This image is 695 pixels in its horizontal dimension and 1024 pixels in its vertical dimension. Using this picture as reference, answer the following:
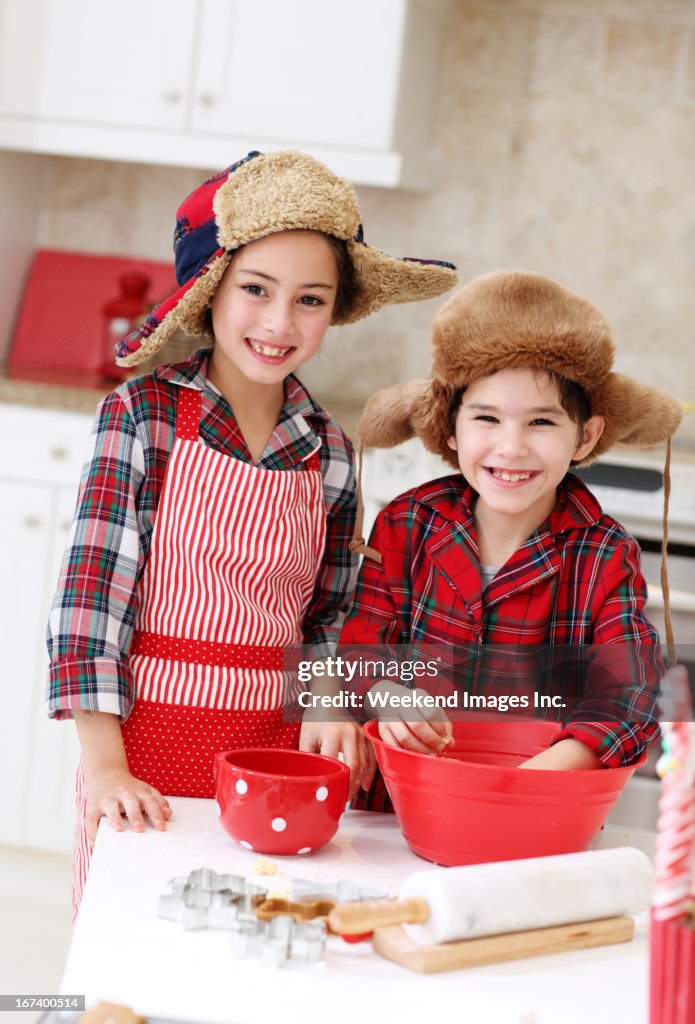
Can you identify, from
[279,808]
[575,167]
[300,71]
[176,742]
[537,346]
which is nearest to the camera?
[279,808]

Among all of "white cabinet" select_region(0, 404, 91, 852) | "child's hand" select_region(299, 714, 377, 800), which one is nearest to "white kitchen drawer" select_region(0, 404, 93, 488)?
"white cabinet" select_region(0, 404, 91, 852)

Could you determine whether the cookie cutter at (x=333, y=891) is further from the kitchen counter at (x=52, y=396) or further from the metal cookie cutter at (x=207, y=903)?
the kitchen counter at (x=52, y=396)

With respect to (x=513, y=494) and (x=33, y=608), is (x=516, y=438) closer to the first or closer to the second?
(x=513, y=494)

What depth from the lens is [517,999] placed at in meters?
0.69

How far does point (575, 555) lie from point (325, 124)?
161 cm

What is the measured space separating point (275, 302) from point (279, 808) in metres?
0.55

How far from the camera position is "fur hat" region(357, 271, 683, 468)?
1092 mm

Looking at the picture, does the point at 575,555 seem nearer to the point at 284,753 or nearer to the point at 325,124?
the point at 284,753

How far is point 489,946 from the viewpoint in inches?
28.5

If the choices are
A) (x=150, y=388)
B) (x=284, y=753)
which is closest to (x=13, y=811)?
(x=150, y=388)

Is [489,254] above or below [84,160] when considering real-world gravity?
below

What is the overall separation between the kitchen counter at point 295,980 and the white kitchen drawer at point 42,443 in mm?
1622

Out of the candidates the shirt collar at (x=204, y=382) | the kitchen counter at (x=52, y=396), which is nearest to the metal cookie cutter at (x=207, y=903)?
the shirt collar at (x=204, y=382)

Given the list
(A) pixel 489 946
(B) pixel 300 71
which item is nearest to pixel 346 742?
(A) pixel 489 946
